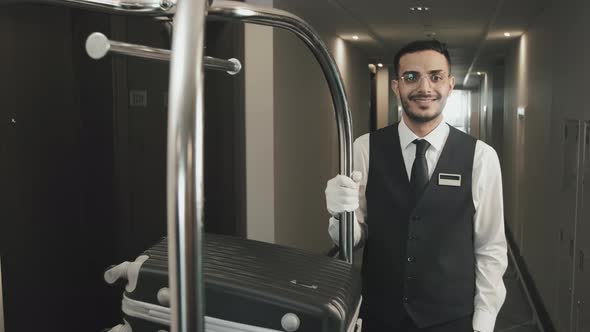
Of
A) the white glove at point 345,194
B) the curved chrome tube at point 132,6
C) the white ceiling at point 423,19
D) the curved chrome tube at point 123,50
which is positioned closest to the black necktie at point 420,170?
the white glove at point 345,194

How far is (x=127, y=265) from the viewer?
0.68 meters

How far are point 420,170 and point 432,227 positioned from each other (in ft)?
0.52

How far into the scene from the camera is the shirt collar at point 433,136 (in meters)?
1.64

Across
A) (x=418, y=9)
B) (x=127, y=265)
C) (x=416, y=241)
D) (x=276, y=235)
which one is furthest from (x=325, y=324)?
(x=418, y=9)

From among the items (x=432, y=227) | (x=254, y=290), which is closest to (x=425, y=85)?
(x=432, y=227)

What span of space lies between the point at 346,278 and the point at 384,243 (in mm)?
922

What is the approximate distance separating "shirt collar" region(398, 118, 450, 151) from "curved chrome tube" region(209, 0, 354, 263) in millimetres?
634

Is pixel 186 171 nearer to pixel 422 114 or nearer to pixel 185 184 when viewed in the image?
pixel 185 184

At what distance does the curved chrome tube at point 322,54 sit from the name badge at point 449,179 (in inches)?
22.3

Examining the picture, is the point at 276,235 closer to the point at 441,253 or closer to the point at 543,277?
the point at 543,277

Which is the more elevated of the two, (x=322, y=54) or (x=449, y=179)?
(x=322, y=54)

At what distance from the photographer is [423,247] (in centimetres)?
156

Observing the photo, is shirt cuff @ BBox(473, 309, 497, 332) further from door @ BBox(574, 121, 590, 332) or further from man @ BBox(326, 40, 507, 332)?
door @ BBox(574, 121, 590, 332)

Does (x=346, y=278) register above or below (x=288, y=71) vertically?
below
